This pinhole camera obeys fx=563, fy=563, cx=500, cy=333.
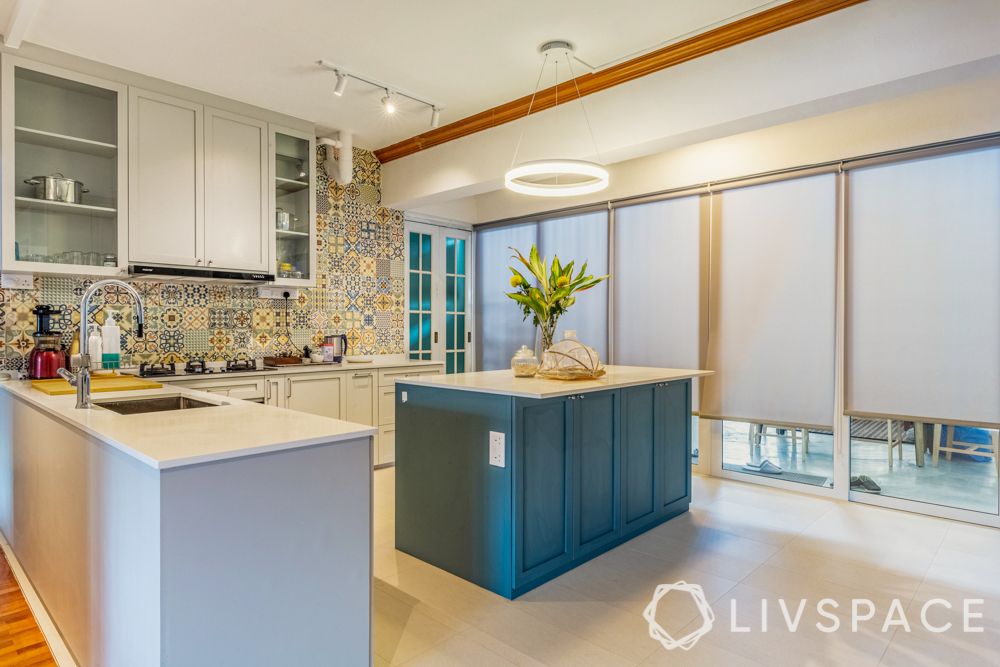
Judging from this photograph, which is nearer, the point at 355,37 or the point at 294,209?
the point at 355,37

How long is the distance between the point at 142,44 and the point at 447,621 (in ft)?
11.2

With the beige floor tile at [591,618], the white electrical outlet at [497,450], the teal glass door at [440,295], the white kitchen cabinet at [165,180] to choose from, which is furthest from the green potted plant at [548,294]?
the teal glass door at [440,295]

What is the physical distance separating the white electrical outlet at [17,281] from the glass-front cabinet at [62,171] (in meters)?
0.22

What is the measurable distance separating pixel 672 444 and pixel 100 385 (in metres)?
3.09

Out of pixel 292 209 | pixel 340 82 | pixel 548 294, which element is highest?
pixel 340 82

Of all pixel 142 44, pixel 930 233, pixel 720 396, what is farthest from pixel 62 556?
pixel 930 233

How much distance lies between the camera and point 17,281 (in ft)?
10.8

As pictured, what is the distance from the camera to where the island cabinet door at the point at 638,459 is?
304cm

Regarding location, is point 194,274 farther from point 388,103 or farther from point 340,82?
point 388,103

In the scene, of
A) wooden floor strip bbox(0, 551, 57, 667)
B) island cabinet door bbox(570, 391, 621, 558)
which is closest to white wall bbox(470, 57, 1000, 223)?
island cabinet door bbox(570, 391, 621, 558)

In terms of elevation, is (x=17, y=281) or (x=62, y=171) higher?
(x=62, y=171)

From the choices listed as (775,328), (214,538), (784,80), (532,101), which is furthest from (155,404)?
(775,328)

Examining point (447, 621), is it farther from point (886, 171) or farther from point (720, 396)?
point (886, 171)

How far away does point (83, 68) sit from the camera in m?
3.32
